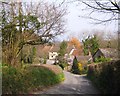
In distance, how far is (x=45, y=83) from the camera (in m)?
16.2

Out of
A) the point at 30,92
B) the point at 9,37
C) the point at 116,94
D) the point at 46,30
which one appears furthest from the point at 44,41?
the point at 116,94

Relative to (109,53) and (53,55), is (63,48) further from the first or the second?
(109,53)

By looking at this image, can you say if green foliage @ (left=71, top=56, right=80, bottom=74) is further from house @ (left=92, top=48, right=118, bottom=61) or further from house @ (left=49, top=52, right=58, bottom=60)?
house @ (left=92, top=48, right=118, bottom=61)

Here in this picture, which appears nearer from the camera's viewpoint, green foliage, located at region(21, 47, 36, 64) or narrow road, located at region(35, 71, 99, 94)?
narrow road, located at region(35, 71, 99, 94)

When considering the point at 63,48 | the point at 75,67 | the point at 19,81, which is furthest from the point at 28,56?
the point at 75,67

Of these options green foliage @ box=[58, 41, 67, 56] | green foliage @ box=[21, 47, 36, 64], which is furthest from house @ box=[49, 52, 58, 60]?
green foliage @ box=[21, 47, 36, 64]

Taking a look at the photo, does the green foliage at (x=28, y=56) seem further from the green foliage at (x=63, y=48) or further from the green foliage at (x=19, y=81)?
the green foliage at (x=63, y=48)

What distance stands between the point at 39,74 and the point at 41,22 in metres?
3.76

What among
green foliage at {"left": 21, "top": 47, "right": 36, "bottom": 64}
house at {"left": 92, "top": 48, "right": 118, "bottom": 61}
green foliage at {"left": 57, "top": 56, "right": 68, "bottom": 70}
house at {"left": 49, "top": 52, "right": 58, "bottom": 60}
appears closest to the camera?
house at {"left": 92, "top": 48, "right": 118, "bottom": 61}

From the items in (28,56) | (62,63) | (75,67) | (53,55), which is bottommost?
(75,67)

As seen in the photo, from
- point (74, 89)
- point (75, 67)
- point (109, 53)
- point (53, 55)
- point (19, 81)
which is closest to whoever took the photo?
point (19, 81)

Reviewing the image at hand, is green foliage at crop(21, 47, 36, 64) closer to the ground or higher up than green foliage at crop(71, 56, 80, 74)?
higher up

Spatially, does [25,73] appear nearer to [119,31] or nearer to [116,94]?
[116,94]

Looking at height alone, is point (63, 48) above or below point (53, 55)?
above
